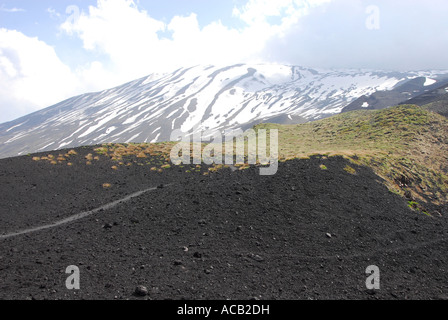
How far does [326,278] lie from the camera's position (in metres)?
10.2

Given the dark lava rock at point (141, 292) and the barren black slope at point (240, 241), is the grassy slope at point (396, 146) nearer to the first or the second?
the barren black slope at point (240, 241)

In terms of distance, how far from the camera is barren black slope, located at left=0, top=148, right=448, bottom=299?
30.8 ft

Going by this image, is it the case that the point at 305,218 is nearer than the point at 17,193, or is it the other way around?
the point at 305,218

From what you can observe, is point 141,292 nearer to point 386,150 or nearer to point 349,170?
point 349,170

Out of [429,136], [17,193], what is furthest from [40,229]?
[429,136]

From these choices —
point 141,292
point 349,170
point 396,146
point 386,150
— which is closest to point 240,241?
point 141,292

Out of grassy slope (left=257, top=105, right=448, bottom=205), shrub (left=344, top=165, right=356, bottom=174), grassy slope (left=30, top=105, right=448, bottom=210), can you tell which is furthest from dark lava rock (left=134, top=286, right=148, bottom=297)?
grassy slope (left=257, top=105, right=448, bottom=205)

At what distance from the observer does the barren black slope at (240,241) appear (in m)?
9.38

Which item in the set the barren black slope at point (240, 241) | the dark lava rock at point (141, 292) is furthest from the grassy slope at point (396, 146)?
the dark lava rock at point (141, 292)

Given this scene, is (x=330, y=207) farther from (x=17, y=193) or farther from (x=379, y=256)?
(x=17, y=193)

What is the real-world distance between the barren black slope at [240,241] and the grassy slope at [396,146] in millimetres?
2775

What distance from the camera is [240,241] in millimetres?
12469

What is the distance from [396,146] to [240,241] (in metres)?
22.6
